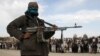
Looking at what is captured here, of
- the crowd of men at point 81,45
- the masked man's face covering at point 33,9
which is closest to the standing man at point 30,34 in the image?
the masked man's face covering at point 33,9

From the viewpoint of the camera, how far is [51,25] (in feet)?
28.2

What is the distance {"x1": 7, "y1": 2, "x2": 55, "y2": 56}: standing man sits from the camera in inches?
332

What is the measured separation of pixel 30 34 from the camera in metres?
8.47

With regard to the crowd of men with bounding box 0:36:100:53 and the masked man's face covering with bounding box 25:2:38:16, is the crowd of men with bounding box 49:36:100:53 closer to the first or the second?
the crowd of men with bounding box 0:36:100:53

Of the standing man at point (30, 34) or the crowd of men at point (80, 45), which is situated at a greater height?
the standing man at point (30, 34)

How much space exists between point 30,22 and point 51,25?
0.42 metres

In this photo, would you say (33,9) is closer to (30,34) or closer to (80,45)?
(30,34)

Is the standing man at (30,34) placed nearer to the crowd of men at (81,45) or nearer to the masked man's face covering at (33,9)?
the masked man's face covering at (33,9)

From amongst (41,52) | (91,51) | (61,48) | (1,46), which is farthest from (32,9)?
(1,46)

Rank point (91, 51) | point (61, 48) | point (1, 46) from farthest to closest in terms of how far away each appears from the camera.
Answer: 1. point (1, 46)
2. point (61, 48)
3. point (91, 51)

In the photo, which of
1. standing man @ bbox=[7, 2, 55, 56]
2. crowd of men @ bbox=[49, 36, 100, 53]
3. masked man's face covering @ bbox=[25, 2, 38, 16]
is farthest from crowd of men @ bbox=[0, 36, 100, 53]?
masked man's face covering @ bbox=[25, 2, 38, 16]

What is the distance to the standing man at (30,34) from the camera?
8430 mm

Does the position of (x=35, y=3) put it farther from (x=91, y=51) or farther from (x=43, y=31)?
(x=91, y=51)

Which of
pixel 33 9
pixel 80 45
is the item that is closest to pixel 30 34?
pixel 33 9
